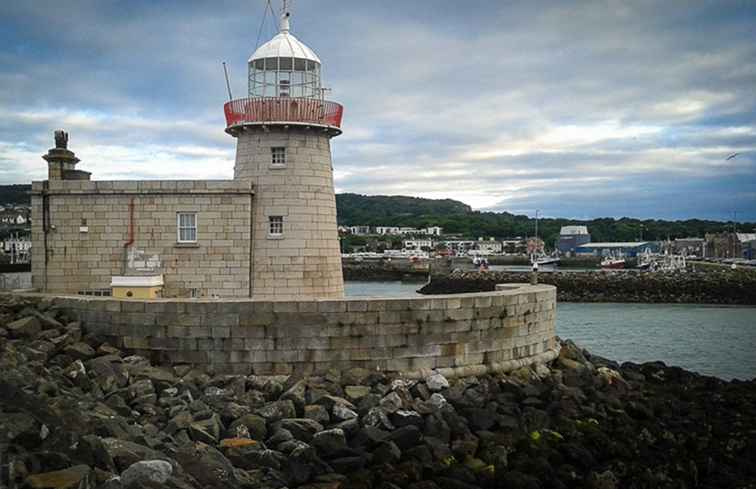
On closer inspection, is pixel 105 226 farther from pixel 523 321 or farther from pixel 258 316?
pixel 523 321

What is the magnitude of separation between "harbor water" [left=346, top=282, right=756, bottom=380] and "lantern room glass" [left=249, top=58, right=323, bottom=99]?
13.8 ft

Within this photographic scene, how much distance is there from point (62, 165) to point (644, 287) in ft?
114

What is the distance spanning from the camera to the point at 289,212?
14594 millimetres

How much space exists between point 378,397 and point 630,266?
68703 millimetres

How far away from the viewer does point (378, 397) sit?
9875 millimetres

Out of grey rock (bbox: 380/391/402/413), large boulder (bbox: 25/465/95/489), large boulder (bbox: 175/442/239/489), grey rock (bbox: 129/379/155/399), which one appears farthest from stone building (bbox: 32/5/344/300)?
large boulder (bbox: 25/465/95/489)

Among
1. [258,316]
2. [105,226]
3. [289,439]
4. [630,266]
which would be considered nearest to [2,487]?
[289,439]

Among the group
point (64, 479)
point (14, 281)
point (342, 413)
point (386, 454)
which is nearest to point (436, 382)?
point (342, 413)

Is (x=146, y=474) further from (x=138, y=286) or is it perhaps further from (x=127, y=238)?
(x=127, y=238)

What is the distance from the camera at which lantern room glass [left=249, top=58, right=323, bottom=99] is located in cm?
1465

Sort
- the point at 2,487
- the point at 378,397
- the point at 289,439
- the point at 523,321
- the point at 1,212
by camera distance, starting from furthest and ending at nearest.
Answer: the point at 1,212 → the point at 523,321 → the point at 378,397 → the point at 289,439 → the point at 2,487

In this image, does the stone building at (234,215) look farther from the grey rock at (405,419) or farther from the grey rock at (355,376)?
the grey rock at (405,419)

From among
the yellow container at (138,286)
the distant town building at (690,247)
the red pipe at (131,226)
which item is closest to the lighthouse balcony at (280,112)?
the red pipe at (131,226)

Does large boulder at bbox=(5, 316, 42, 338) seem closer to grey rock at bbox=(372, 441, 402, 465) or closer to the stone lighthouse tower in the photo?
the stone lighthouse tower
